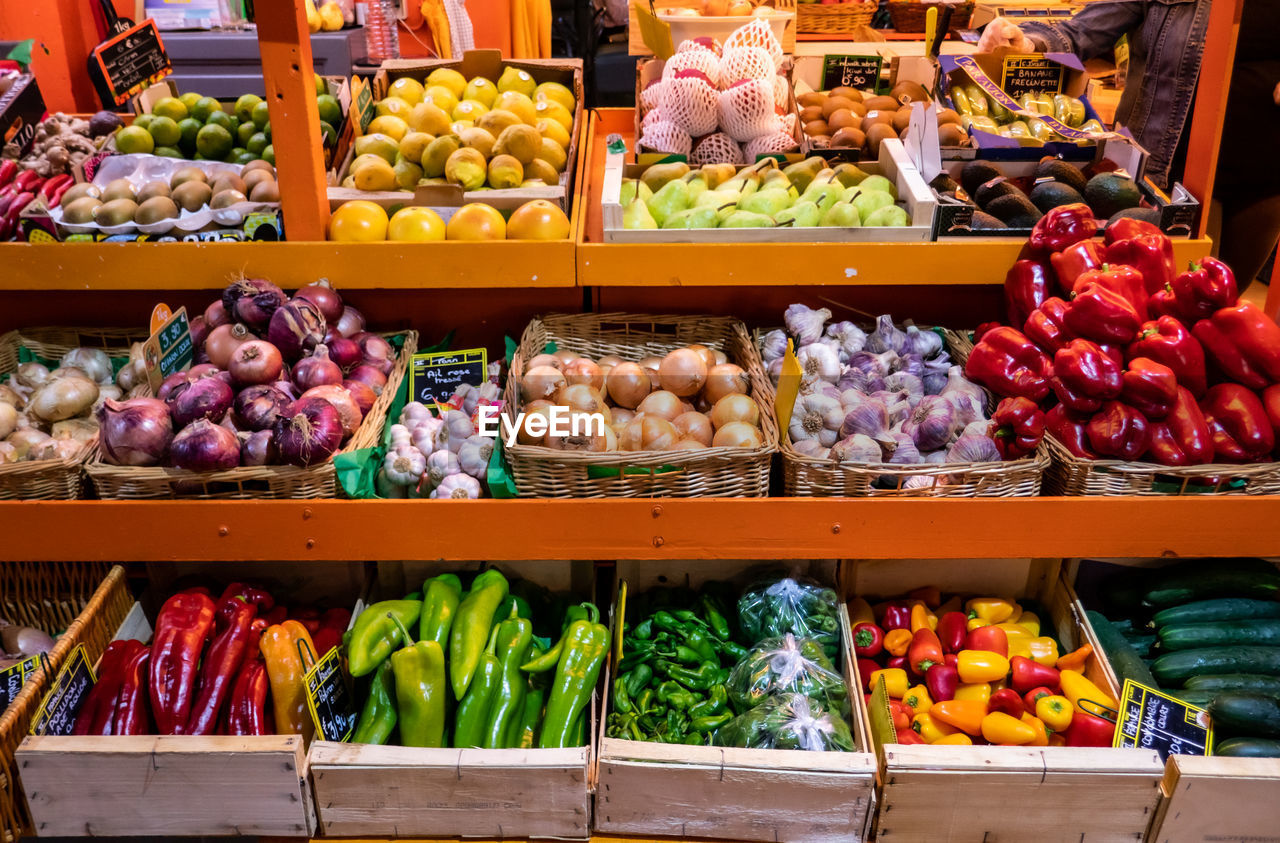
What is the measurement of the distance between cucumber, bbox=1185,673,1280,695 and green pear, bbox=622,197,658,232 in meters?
1.70

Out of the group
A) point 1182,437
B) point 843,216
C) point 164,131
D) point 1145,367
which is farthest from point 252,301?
point 1182,437

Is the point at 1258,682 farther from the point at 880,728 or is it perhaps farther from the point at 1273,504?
the point at 880,728

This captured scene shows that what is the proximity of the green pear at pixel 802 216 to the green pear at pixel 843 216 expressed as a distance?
2.3 inches

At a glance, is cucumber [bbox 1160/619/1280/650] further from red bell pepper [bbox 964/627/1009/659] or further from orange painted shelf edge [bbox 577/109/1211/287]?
orange painted shelf edge [bbox 577/109/1211/287]

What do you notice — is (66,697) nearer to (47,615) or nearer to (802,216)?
(47,615)

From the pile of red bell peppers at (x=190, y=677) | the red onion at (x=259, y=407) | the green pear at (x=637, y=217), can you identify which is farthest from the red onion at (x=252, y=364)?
the green pear at (x=637, y=217)

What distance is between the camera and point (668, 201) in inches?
104

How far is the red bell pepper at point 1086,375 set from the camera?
6.59ft

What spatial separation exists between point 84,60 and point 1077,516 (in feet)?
17.4

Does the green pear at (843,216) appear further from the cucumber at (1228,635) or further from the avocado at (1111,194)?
the cucumber at (1228,635)

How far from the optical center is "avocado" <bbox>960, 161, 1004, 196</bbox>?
277cm

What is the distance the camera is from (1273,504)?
205cm

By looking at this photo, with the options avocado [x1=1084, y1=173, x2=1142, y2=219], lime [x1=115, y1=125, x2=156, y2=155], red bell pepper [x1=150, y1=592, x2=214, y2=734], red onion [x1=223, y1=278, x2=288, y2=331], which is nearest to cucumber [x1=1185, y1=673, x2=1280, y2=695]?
avocado [x1=1084, y1=173, x2=1142, y2=219]

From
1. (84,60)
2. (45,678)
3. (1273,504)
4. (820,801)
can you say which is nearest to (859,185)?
(1273,504)
